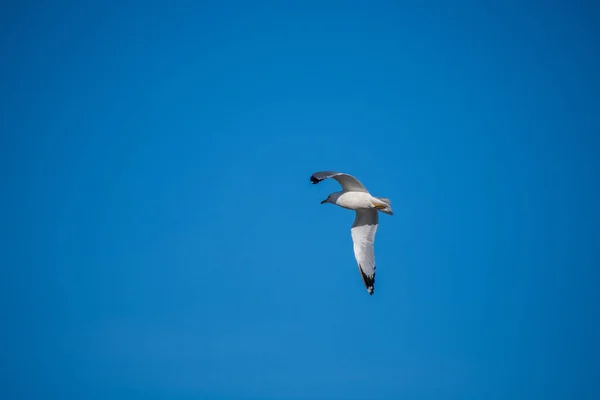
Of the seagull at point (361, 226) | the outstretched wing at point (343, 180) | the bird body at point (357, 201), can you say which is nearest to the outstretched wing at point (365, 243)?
the seagull at point (361, 226)

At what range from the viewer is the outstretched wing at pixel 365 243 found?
11.8m

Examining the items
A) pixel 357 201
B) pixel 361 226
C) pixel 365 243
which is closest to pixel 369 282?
pixel 365 243

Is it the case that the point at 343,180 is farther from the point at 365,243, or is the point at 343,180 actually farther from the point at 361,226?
the point at 365,243

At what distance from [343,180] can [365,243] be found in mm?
1682

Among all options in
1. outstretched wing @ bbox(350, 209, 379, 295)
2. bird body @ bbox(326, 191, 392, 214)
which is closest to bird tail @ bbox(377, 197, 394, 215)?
bird body @ bbox(326, 191, 392, 214)

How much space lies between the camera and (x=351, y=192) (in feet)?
35.9

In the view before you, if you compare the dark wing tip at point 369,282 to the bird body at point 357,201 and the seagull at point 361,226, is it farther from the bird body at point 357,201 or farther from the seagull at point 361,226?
the bird body at point 357,201

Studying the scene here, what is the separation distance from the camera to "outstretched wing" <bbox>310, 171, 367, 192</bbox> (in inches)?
377

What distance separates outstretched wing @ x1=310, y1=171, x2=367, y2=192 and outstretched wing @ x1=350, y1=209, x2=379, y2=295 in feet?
3.14

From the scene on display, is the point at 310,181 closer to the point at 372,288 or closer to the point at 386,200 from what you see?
the point at 386,200

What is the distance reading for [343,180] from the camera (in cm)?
1084

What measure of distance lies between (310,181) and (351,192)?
5.10 feet

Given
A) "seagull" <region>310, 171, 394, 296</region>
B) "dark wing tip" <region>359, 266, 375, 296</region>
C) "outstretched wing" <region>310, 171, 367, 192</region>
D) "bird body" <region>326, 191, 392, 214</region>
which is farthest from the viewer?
"dark wing tip" <region>359, 266, 375, 296</region>

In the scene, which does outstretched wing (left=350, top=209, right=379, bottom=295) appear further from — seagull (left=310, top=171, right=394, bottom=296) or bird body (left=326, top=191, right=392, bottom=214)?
bird body (left=326, top=191, right=392, bottom=214)
